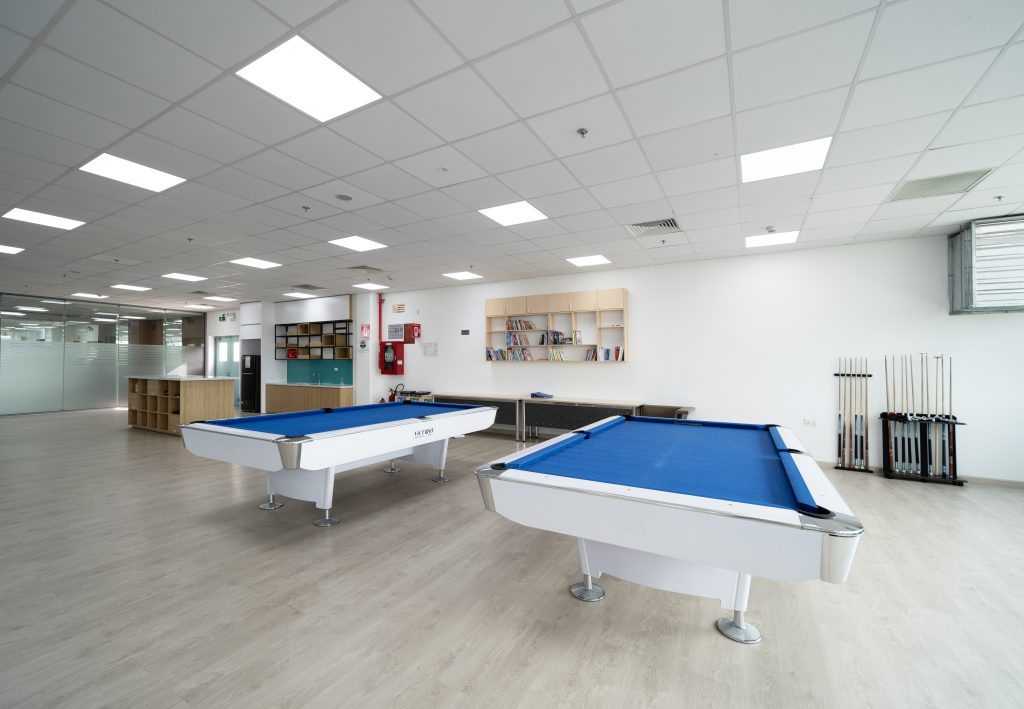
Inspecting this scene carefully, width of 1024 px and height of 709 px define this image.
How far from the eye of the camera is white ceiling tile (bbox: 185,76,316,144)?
2.52 m

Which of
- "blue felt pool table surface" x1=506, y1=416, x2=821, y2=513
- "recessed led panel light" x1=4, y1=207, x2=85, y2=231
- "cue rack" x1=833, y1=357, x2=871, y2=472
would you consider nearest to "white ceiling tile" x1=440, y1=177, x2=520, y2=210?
"blue felt pool table surface" x1=506, y1=416, x2=821, y2=513

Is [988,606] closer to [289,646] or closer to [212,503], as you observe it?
[289,646]

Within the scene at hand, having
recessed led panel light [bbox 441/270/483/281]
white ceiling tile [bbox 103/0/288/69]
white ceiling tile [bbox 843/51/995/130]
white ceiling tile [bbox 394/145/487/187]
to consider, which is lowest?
recessed led panel light [bbox 441/270/483/281]

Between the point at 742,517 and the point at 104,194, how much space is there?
572cm

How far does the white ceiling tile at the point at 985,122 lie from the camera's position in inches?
102

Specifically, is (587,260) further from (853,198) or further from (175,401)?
(175,401)

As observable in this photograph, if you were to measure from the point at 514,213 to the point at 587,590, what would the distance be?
362 centimetres

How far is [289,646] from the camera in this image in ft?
6.47

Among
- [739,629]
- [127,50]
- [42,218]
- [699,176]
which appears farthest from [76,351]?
[739,629]

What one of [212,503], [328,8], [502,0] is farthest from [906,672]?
[212,503]

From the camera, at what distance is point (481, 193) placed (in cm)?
404

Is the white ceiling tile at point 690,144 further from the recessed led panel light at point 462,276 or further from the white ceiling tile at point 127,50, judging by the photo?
the recessed led panel light at point 462,276

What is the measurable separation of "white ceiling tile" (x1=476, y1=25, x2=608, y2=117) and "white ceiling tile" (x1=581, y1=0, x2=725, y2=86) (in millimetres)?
87

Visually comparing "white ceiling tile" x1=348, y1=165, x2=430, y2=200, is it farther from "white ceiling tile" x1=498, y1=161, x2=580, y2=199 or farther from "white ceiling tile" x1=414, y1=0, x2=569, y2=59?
"white ceiling tile" x1=414, y1=0, x2=569, y2=59
